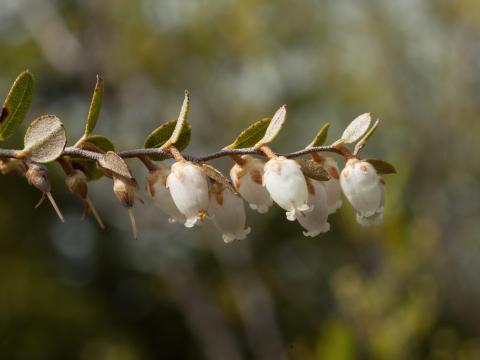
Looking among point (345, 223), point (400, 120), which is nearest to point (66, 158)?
point (345, 223)

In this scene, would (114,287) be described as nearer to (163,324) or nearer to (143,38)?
(163,324)

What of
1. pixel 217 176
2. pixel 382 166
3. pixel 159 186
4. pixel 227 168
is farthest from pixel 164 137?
pixel 227 168

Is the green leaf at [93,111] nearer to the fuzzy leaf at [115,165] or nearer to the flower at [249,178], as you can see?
the fuzzy leaf at [115,165]

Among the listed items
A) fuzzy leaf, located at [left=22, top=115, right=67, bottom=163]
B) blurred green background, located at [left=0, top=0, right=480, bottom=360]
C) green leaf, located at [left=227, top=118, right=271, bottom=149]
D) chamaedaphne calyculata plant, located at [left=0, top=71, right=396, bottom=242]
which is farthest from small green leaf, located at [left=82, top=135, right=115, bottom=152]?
blurred green background, located at [left=0, top=0, right=480, bottom=360]

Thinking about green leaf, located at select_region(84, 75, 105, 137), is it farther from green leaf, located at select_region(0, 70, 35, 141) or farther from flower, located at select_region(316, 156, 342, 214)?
flower, located at select_region(316, 156, 342, 214)

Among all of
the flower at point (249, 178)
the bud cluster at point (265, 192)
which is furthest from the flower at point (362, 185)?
the flower at point (249, 178)
